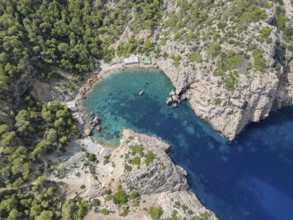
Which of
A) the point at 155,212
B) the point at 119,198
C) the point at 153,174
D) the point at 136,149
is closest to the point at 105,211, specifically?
the point at 119,198

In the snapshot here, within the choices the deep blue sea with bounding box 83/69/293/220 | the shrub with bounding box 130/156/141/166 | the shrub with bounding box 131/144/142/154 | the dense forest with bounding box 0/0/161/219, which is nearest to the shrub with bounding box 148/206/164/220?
the shrub with bounding box 130/156/141/166

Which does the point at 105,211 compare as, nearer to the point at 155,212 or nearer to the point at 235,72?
the point at 155,212

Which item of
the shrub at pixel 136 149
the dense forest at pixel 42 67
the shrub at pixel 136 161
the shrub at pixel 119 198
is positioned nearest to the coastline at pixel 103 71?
the dense forest at pixel 42 67

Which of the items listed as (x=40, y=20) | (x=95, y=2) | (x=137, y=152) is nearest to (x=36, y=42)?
(x=40, y=20)

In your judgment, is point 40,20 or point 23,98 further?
point 40,20

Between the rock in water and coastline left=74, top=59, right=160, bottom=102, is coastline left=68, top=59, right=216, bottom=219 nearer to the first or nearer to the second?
coastline left=74, top=59, right=160, bottom=102

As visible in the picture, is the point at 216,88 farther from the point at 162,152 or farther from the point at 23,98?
the point at 23,98
